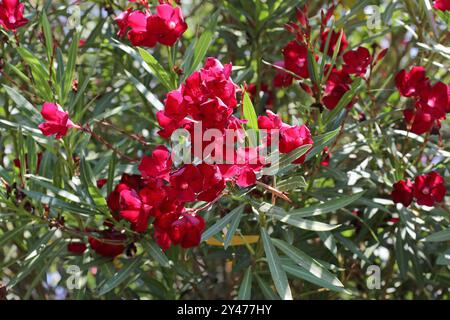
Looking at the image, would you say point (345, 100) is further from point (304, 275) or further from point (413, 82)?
point (304, 275)

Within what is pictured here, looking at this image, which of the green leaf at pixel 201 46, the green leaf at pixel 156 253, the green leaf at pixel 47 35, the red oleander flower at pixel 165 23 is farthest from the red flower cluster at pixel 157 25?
the green leaf at pixel 156 253

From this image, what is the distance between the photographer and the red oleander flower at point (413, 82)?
1.66 metres

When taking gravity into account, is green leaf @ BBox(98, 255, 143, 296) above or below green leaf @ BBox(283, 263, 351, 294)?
below

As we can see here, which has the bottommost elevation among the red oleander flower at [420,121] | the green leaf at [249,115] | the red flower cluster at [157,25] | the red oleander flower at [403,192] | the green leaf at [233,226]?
the red oleander flower at [403,192]

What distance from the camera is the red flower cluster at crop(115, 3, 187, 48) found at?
4.86ft

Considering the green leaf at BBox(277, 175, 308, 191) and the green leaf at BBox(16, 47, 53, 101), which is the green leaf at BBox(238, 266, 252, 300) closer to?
the green leaf at BBox(277, 175, 308, 191)

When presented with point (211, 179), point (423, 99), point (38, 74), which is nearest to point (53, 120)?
point (38, 74)

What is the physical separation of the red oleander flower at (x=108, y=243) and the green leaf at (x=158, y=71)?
1.24 feet

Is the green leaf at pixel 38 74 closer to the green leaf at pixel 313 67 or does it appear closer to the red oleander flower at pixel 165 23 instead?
the red oleander flower at pixel 165 23

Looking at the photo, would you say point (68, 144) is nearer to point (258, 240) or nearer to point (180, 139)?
point (180, 139)

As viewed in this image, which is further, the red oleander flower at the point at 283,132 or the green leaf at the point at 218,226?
the green leaf at the point at 218,226

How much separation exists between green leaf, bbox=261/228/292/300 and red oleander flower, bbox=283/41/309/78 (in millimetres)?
427

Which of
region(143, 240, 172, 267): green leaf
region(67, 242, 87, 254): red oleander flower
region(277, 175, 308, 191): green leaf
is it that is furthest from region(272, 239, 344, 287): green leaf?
region(67, 242, 87, 254): red oleander flower
